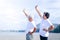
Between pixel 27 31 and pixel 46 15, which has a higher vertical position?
pixel 46 15

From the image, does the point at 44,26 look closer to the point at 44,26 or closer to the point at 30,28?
the point at 44,26

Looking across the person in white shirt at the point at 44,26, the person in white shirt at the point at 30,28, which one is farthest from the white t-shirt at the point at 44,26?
the person in white shirt at the point at 30,28

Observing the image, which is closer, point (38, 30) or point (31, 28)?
point (31, 28)

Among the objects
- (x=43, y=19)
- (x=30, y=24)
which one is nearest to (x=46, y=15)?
(x=43, y=19)

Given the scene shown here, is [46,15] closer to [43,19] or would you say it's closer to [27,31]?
[43,19]

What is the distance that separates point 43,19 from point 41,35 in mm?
368

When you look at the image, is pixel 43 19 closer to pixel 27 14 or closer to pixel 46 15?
pixel 46 15

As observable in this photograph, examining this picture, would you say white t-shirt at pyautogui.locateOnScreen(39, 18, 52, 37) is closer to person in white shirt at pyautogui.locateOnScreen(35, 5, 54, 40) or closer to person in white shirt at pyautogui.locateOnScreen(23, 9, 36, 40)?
person in white shirt at pyautogui.locateOnScreen(35, 5, 54, 40)

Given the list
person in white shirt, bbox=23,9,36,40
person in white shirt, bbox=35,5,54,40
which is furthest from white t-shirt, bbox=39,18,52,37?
person in white shirt, bbox=23,9,36,40

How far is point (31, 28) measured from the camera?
4.81 m

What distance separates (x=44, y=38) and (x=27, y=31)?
0.42m

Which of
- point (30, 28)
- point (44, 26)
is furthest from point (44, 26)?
point (30, 28)

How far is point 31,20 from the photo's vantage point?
15.8 ft

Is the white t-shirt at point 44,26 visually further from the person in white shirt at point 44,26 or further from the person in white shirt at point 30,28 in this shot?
the person in white shirt at point 30,28
